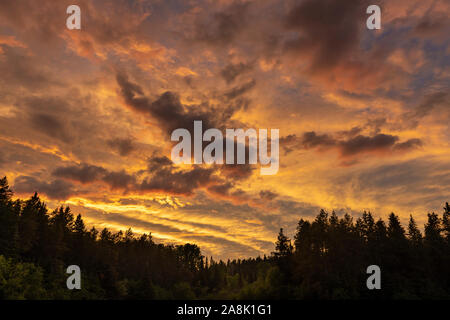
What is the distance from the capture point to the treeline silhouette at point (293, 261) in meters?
83.1

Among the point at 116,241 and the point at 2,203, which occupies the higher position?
the point at 2,203

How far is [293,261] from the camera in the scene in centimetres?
9512

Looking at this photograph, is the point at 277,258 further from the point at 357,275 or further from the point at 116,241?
the point at 116,241

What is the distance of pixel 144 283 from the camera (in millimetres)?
107312

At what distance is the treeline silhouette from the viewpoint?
8306 centimetres

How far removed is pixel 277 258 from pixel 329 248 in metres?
17.4

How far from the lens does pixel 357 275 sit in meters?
93.6
